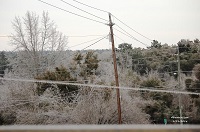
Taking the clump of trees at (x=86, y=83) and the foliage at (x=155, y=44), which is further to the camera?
the foliage at (x=155, y=44)

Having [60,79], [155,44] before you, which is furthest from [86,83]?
[155,44]

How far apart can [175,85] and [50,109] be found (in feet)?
41.2

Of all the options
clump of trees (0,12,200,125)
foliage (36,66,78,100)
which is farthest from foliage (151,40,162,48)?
foliage (36,66,78,100)

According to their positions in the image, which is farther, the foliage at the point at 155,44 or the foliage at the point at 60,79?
the foliage at the point at 155,44

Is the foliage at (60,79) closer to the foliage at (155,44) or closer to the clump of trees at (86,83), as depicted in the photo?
the clump of trees at (86,83)

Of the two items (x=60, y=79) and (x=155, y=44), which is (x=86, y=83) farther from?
(x=155, y=44)

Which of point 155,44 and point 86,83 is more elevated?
point 155,44

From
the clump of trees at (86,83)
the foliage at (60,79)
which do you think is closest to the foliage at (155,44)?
the clump of trees at (86,83)

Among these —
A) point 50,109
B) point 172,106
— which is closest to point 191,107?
point 172,106

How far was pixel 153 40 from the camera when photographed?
1246 inches

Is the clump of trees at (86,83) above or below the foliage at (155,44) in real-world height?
below

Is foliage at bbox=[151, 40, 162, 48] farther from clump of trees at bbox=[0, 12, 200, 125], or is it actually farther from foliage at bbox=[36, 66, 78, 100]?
foliage at bbox=[36, 66, 78, 100]

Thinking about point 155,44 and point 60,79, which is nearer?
point 60,79

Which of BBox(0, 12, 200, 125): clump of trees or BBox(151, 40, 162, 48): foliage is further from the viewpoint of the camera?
BBox(151, 40, 162, 48): foliage
